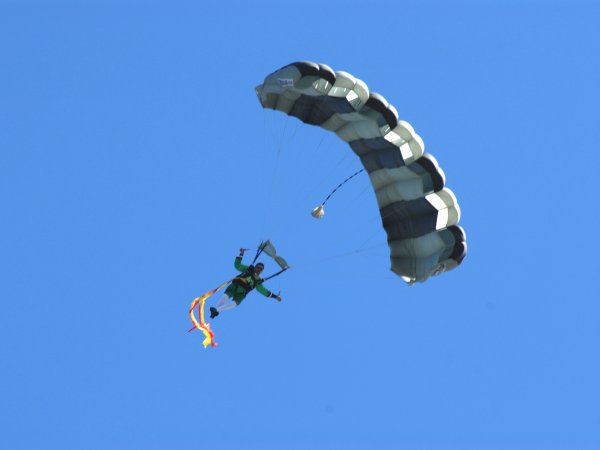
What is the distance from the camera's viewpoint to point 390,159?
39.3 metres

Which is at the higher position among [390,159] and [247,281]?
[390,159]

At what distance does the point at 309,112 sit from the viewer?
40.4 meters

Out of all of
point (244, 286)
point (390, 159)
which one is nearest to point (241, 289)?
point (244, 286)

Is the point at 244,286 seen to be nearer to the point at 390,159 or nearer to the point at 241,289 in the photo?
the point at 241,289

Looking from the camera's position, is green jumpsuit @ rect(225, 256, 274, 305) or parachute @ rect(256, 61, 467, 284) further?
green jumpsuit @ rect(225, 256, 274, 305)

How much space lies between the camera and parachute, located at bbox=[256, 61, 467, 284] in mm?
38500

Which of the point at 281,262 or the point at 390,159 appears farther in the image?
the point at 281,262

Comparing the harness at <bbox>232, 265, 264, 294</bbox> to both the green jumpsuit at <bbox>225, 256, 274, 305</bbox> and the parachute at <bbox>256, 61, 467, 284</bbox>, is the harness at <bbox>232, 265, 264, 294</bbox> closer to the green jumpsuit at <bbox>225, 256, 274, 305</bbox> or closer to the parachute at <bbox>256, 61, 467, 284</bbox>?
the green jumpsuit at <bbox>225, 256, 274, 305</bbox>

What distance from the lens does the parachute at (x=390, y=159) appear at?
38.5m

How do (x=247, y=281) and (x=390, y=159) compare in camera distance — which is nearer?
(x=390, y=159)

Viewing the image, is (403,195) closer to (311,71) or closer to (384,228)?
(384,228)

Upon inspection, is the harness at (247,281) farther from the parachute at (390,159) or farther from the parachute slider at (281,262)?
the parachute at (390,159)

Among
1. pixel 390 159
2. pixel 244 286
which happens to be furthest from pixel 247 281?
pixel 390 159

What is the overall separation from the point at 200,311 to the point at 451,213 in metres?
7.09
